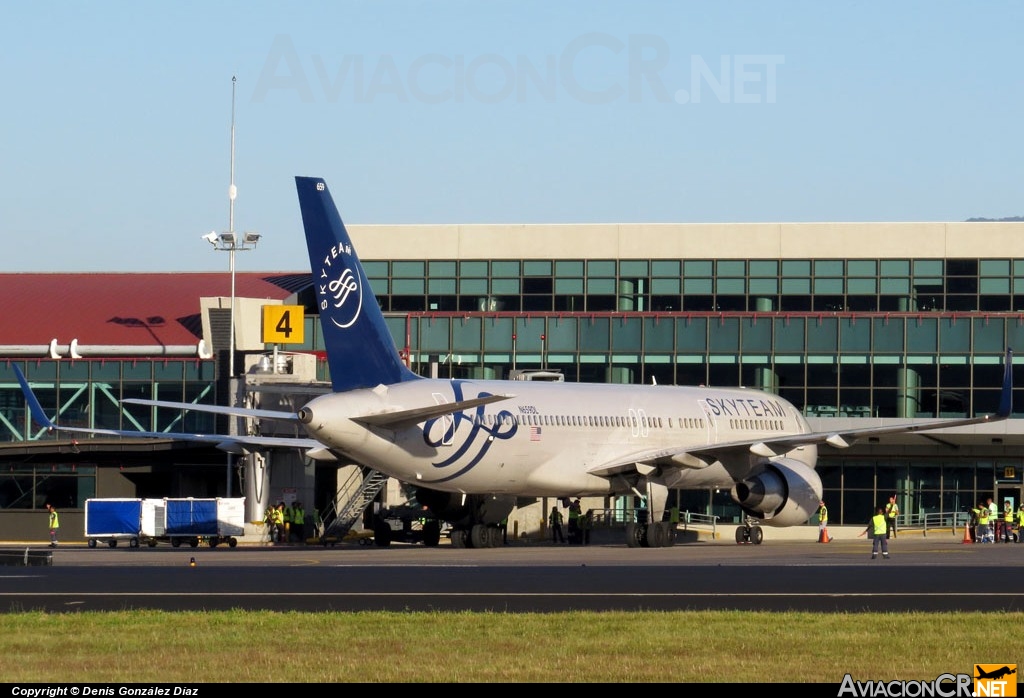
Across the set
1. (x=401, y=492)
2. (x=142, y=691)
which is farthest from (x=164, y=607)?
(x=401, y=492)

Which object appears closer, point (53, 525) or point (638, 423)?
point (638, 423)

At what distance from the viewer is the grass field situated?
42.9 feet

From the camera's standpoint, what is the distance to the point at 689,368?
64062 mm

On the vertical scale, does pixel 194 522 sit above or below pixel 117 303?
below

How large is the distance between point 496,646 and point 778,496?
3114 centimetres

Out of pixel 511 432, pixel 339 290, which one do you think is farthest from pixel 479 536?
pixel 339 290

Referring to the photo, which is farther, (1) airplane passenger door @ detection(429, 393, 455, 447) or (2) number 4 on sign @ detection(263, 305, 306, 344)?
(2) number 4 on sign @ detection(263, 305, 306, 344)

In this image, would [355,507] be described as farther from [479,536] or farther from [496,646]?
[496,646]

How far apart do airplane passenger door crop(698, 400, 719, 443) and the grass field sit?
1140 inches

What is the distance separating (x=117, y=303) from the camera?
70.6 metres

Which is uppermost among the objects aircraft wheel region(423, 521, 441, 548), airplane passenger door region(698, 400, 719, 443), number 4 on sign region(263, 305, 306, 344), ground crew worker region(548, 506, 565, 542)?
number 4 on sign region(263, 305, 306, 344)

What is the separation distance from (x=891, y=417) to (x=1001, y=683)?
51055 mm

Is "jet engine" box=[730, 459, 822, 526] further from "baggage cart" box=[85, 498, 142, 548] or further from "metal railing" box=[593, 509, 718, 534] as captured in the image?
"baggage cart" box=[85, 498, 142, 548]

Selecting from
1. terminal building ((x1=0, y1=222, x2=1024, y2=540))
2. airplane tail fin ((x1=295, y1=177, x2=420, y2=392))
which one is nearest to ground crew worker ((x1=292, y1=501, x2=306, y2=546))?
terminal building ((x1=0, y1=222, x2=1024, y2=540))
